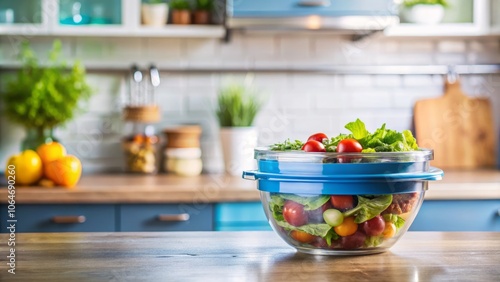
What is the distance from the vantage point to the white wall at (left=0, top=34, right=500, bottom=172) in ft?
12.0

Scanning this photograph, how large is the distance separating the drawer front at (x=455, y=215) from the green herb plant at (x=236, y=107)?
0.92 metres

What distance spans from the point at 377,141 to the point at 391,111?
2.22 metres

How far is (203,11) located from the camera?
11.6ft

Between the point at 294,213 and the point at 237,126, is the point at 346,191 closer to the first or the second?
the point at 294,213

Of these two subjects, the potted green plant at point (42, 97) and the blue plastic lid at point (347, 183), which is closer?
the blue plastic lid at point (347, 183)

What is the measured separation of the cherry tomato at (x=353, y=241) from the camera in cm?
155

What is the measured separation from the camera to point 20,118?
3.40m

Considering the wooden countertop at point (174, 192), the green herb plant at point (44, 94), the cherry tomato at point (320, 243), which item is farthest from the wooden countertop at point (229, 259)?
the green herb plant at point (44, 94)

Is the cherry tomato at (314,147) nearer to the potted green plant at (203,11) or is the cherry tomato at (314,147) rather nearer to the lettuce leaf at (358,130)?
the lettuce leaf at (358,130)

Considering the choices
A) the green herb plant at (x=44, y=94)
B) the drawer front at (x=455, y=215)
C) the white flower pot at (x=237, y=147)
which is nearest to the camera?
the drawer front at (x=455, y=215)

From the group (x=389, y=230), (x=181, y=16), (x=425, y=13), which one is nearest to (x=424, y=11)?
(x=425, y=13)

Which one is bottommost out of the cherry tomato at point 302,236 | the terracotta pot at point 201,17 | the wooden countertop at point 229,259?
the wooden countertop at point 229,259

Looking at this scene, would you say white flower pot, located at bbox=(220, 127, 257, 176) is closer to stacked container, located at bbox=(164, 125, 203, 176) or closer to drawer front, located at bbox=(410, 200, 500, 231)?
stacked container, located at bbox=(164, 125, 203, 176)

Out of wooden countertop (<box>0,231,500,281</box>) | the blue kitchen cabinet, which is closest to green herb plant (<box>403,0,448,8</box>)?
the blue kitchen cabinet
